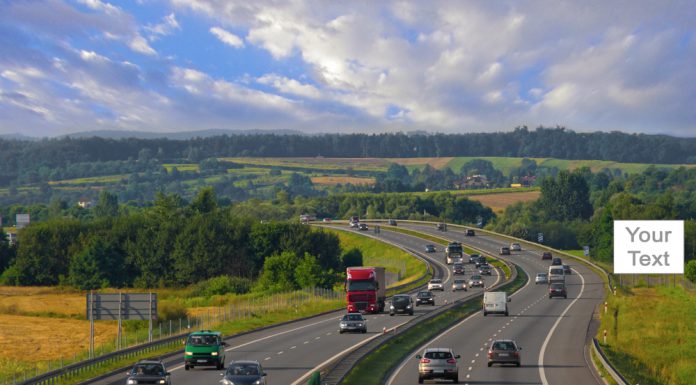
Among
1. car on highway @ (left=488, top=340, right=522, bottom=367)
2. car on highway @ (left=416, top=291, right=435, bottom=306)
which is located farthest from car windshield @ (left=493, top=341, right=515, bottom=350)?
car on highway @ (left=416, top=291, right=435, bottom=306)

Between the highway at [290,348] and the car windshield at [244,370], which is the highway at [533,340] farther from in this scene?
the car windshield at [244,370]

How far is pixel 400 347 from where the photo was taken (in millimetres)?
62719

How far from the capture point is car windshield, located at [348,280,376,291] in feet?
293

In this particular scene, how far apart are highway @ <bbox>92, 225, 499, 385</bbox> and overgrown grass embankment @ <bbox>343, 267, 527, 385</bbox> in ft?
8.11

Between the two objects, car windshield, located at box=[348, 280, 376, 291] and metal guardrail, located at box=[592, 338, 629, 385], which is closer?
metal guardrail, located at box=[592, 338, 629, 385]

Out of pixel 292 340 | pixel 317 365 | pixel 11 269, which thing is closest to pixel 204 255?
pixel 11 269

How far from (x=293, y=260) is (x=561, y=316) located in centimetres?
5368

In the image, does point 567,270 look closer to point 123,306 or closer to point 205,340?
point 123,306

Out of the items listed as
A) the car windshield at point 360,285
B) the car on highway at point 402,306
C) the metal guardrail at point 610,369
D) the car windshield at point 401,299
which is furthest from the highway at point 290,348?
the metal guardrail at point 610,369

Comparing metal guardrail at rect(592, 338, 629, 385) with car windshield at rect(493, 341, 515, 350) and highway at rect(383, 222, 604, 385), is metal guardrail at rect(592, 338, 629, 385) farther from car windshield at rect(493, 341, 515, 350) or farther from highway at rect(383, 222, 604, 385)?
car windshield at rect(493, 341, 515, 350)

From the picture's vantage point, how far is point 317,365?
52594 mm

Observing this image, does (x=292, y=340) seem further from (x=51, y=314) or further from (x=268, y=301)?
(x=51, y=314)

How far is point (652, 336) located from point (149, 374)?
5291 centimetres

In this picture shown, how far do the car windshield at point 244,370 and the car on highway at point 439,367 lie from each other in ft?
27.9
